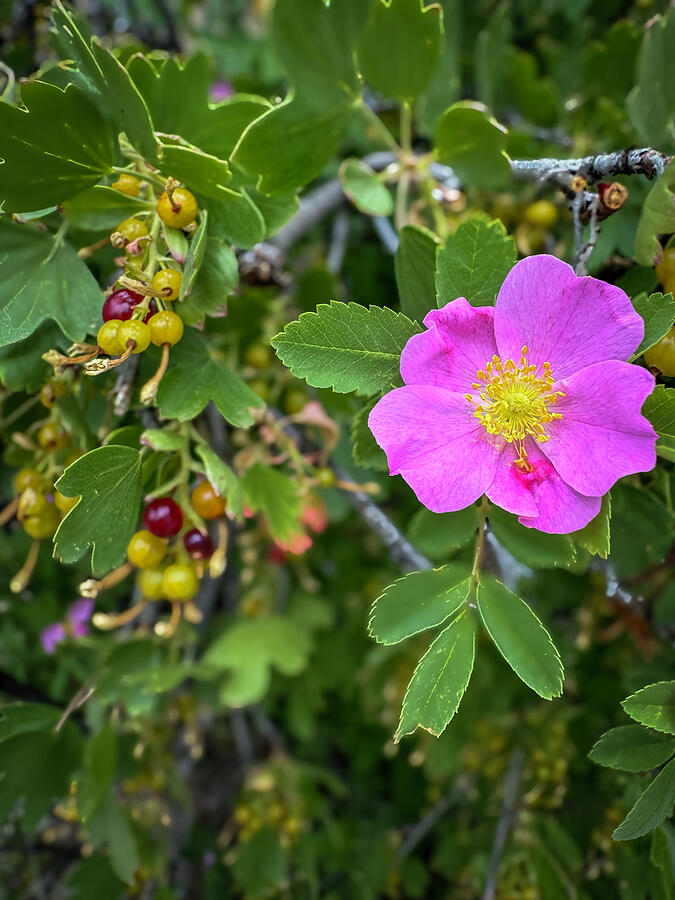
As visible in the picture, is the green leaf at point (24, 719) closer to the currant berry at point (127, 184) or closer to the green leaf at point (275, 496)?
the green leaf at point (275, 496)

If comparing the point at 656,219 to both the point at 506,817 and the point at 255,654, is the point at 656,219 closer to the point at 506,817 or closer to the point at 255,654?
the point at 255,654

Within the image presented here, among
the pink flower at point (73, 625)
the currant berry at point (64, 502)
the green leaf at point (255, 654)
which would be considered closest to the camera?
the currant berry at point (64, 502)

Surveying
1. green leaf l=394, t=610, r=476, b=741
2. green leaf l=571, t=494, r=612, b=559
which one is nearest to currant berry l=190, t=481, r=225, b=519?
green leaf l=394, t=610, r=476, b=741

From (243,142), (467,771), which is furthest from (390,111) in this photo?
(467,771)

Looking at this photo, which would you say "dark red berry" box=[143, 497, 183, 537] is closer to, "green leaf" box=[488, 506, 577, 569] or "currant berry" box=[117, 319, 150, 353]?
"currant berry" box=[117, 319, 150, 353]

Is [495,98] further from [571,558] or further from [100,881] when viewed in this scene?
[100,881]

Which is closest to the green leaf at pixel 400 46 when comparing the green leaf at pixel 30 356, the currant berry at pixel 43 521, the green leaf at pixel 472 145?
the green leaf at pixel 472 145

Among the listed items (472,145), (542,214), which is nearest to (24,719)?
(472,145)
